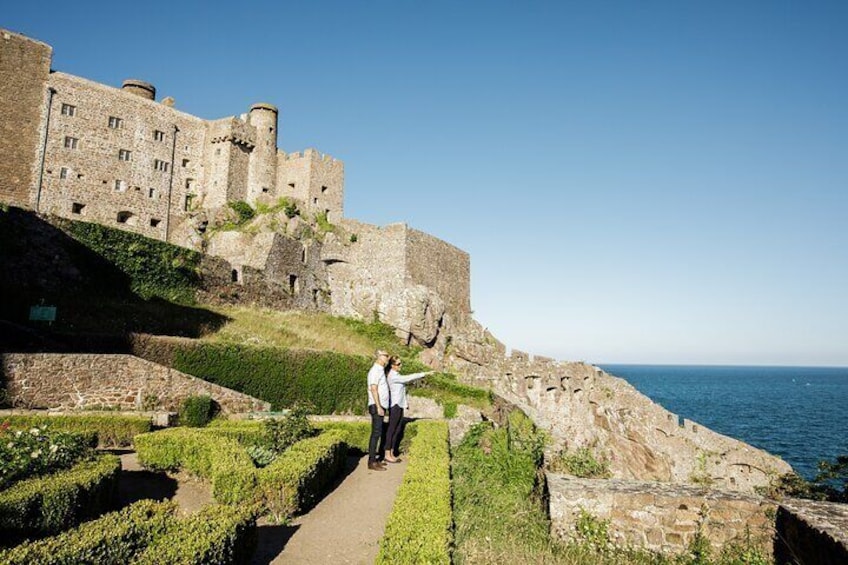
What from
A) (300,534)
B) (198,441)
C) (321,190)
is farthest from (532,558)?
(321,190)

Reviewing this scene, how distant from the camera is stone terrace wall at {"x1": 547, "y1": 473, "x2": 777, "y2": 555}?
7098 millimetres

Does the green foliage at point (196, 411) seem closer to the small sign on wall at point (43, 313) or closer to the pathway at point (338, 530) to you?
the small sign on wall at point (43, 313)

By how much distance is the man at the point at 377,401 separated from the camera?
11.0m

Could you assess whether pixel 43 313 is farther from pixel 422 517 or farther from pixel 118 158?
pixel 118 158

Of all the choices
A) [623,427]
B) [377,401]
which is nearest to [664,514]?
[377,401]

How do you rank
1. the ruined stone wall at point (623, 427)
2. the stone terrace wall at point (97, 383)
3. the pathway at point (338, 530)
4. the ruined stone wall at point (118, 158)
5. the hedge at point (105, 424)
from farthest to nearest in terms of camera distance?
the ruined stone wall at point (118, 158) → the ruined stone wall at point (623, 427) → the stone terrace wall at point (97, 383) → the hedge at point (105, 424) → the pathway at point (338, 530)

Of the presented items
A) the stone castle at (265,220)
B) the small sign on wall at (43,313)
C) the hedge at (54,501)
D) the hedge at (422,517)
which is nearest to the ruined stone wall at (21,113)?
the stone castle at (265,220)

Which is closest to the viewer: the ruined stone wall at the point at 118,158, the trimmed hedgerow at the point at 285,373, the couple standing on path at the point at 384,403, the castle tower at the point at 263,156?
the couple standing on path at the point at 384,403

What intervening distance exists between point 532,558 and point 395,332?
27315 mm

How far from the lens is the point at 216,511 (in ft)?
21.8

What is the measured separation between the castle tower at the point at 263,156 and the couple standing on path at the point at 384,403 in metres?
35.0

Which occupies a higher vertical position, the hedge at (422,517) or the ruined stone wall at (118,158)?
the ruined stone wall at (118,158)

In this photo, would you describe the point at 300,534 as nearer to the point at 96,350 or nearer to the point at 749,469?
the point at 96,350

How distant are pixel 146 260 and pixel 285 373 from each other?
11.8 meters
